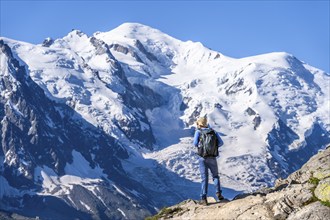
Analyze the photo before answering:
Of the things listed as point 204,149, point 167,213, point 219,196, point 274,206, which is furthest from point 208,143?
point 274,206

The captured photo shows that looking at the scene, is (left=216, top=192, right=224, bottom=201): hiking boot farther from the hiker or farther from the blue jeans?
the blue jeans

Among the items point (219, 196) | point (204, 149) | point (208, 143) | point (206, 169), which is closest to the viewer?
point (208, 143)

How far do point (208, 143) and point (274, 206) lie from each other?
14.8 ft

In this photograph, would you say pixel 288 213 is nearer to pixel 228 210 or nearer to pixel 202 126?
pixel 228 210

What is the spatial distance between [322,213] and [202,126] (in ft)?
23.7

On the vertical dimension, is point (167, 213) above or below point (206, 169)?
below

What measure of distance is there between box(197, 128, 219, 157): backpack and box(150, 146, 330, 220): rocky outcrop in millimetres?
2057

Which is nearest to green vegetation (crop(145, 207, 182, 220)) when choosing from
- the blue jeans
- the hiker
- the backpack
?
the hiker

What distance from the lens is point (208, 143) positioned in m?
30.8

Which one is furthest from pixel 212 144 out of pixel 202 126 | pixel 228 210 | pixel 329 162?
pixel 329 162

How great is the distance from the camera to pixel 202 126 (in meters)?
31.2

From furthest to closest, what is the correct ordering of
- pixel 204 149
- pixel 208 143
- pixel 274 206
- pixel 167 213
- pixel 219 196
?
pixel 167 213 < pixel 219 196 < pixel 204 149 < pixel 208 143 < pixel 274 206

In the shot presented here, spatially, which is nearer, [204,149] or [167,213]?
[204,149]

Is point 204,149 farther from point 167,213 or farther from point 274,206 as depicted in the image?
point 274,206
